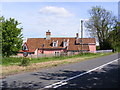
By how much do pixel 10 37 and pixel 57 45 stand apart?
2147cm

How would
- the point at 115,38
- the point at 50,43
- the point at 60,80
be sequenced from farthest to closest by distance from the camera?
the point at 115,38
the point at 50,43
the point at 60,80

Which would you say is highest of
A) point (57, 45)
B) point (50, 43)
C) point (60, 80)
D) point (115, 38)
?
point (115, 38)

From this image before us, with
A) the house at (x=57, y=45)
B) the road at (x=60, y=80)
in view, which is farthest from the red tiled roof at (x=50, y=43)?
the road at (x=60, y=80)

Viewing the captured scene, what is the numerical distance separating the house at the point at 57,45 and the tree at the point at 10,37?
16.9 metres

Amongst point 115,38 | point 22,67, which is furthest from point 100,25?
point 22,67

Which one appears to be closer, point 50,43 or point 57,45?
point 57,45

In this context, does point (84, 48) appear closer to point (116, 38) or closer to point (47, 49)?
point (47, 49)

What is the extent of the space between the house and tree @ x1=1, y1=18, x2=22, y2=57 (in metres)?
16.9

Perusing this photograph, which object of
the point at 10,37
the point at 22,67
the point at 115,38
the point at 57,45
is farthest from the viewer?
the point at 115,38

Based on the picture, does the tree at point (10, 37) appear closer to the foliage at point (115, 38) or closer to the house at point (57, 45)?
the house at point (57, 45)

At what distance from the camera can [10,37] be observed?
35906 millimetres

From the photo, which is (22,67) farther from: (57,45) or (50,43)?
(50,43)

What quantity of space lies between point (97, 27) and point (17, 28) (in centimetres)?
3330

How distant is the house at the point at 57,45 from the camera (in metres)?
54.7
